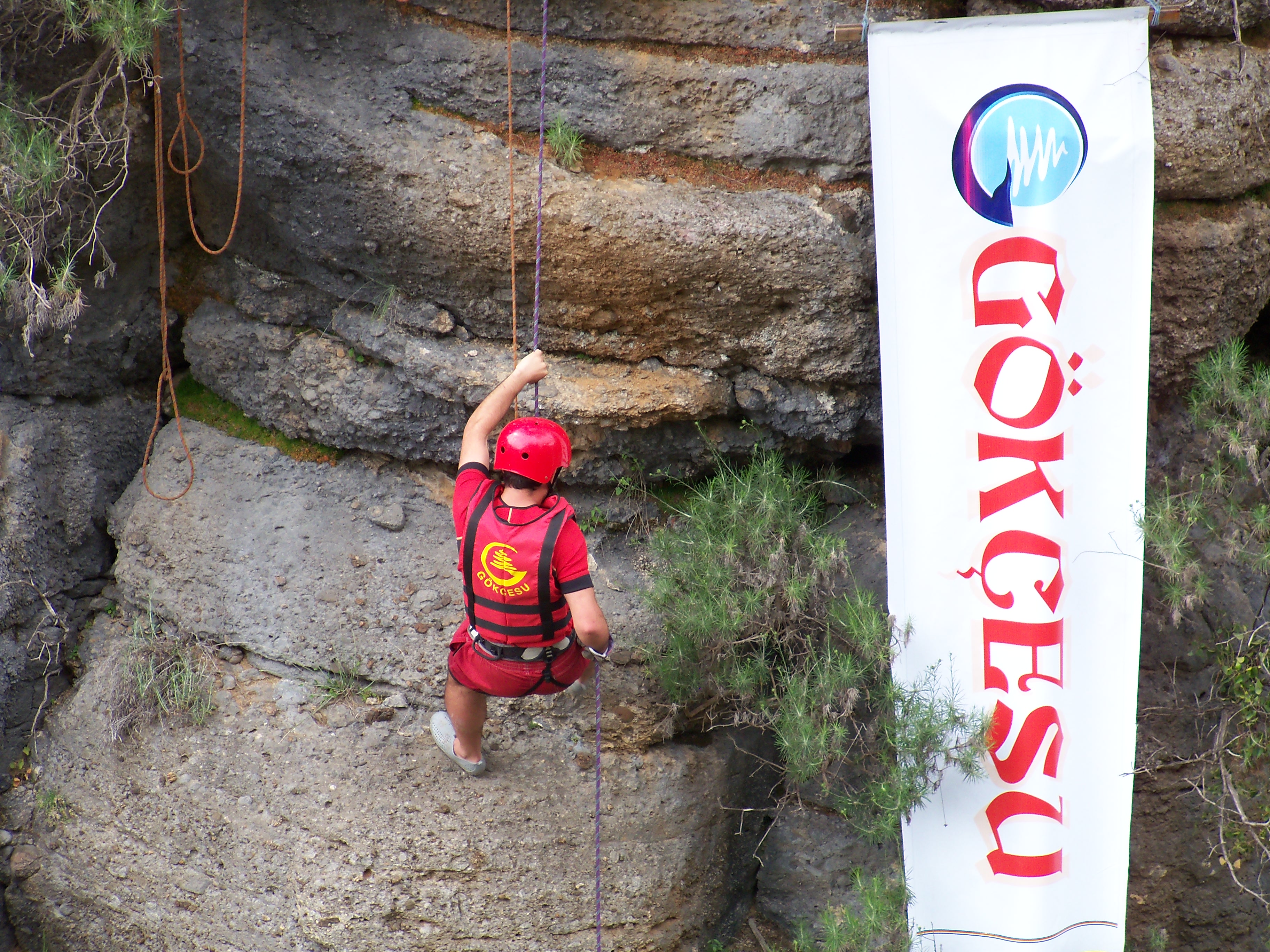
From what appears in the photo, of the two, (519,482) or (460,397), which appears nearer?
(519,482)

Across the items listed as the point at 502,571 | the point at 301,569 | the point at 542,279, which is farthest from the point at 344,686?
the point at 542,279

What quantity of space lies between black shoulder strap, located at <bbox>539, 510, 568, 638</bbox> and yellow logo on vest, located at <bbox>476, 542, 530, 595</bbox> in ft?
0.16

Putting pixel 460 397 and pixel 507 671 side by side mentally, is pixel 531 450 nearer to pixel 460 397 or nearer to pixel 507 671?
pixel 507 671

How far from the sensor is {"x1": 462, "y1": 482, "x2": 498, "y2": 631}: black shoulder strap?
123 inches

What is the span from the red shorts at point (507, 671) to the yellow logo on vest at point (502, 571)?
30cm

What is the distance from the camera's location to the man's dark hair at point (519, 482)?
3066 mm

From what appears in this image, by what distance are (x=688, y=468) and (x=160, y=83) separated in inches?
102

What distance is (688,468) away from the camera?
13.9 feet

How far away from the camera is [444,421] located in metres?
4.16

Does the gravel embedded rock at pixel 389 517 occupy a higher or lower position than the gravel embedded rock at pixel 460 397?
lower

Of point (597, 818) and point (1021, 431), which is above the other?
point (1021, 431)

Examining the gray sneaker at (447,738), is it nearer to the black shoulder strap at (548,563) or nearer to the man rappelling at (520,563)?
the man rappelling at (520,563)

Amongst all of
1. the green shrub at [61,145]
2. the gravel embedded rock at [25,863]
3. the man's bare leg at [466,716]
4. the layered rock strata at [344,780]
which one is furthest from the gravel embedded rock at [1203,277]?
the gravel embedded rock at [25,863]

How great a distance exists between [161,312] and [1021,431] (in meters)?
3.66
